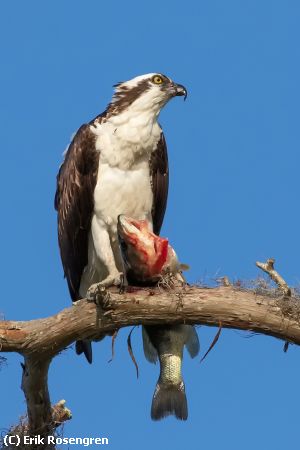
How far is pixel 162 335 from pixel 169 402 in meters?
0.58

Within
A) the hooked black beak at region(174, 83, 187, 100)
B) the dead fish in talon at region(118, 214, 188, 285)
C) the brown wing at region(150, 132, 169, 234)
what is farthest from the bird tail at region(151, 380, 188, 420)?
the hooked black beak at region(174, 83, 187, 100)

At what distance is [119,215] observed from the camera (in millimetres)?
9648

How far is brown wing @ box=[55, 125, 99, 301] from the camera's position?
10.2 metres

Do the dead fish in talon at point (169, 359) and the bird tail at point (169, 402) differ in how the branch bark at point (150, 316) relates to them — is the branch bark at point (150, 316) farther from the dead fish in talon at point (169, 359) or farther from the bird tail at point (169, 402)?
the bird tail at point (169, 402)

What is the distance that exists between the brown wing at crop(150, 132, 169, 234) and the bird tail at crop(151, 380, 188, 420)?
2388 millimetres

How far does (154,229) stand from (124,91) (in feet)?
4.76

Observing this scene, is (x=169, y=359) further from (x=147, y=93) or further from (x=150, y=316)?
(x=147, y=93)

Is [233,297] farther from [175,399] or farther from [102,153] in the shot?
[102,153]

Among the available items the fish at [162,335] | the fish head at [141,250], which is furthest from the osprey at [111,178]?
the fish at [162,335]

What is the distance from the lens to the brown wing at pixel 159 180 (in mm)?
10422

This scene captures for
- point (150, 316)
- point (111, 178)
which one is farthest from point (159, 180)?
point (150, 316)

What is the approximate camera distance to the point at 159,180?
1046 cm

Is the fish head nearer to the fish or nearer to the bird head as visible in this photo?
the fish

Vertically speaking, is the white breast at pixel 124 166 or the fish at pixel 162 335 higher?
the white breast at pixel 124 166
